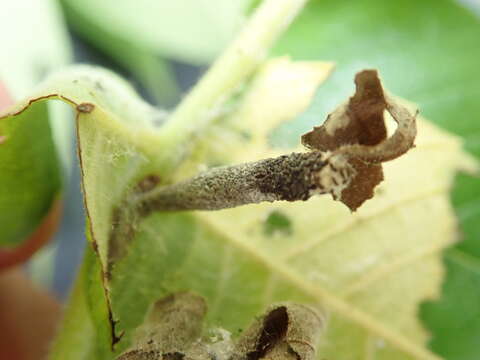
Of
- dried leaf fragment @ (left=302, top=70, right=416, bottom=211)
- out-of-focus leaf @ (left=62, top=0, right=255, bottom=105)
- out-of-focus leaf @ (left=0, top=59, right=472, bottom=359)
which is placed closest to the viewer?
dried leaf fragment @ (left=302, top=70, right=416, bottom=211)

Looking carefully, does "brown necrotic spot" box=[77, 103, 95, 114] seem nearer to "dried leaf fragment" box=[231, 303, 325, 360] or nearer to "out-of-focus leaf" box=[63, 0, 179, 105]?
"dried leaf fragment" box=[231, 303, 325, 360]

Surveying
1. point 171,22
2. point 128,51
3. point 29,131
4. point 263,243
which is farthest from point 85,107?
point 128,51

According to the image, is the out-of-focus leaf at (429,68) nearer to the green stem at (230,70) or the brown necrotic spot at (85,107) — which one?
the green stem at (230,70)

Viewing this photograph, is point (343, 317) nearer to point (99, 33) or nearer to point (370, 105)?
point (370, 105)

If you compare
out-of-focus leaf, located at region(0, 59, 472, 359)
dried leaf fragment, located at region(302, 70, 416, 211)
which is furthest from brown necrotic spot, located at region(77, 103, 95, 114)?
dried leaf fragment, located at region(302, 70, 416, 211)

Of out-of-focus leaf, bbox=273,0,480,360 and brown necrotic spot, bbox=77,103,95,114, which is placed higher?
brown necrotic spot, bbox=77,103,95,114

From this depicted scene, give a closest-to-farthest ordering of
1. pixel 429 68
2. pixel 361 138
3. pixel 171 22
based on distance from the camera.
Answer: pixel 361 138 → pixel 429 68 → pixel 171 22

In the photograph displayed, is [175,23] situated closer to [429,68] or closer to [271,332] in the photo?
[429,68]
